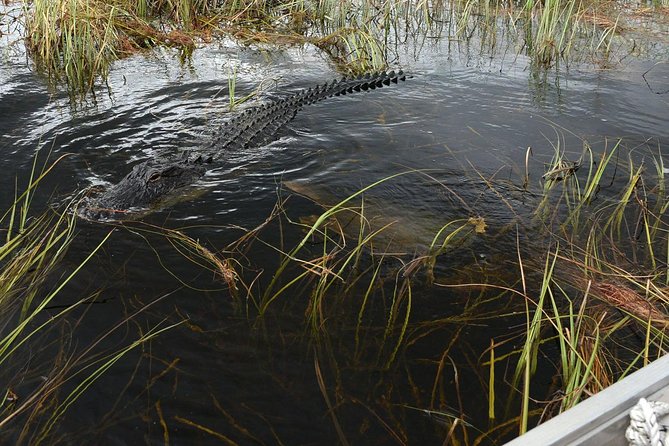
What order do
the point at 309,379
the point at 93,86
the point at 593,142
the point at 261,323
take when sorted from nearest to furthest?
the point at 309,379 < the point at 261,323 < the point at 593,142 < the point at 93,86

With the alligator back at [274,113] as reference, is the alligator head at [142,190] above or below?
below

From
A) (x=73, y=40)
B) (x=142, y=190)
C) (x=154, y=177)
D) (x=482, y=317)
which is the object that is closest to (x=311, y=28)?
(x=73, y=40)

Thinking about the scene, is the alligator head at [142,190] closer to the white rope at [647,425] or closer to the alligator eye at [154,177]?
the alligator eye at [154,177]

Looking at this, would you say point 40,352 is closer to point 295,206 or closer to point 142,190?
point 142,190

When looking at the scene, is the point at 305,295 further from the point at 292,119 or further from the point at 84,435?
the point at 292,119

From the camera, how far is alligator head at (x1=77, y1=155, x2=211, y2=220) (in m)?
4.45

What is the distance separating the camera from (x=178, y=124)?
6.14 m

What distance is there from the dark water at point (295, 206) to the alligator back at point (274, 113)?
142mm

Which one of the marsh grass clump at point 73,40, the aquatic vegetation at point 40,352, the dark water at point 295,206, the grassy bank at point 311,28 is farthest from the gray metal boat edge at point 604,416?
the marsh grass clump at point 73,40

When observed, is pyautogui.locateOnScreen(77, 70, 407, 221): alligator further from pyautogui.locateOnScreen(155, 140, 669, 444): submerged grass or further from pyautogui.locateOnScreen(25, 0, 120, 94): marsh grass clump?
pyautogui.locateOnScreen(25, 0, 120, 94): marsh grass clump

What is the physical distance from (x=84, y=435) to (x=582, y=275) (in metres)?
2.72

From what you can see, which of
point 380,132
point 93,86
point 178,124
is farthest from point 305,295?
point 93,86

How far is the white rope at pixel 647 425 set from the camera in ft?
5.54

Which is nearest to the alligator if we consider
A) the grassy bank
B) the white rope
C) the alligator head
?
the alligator head
